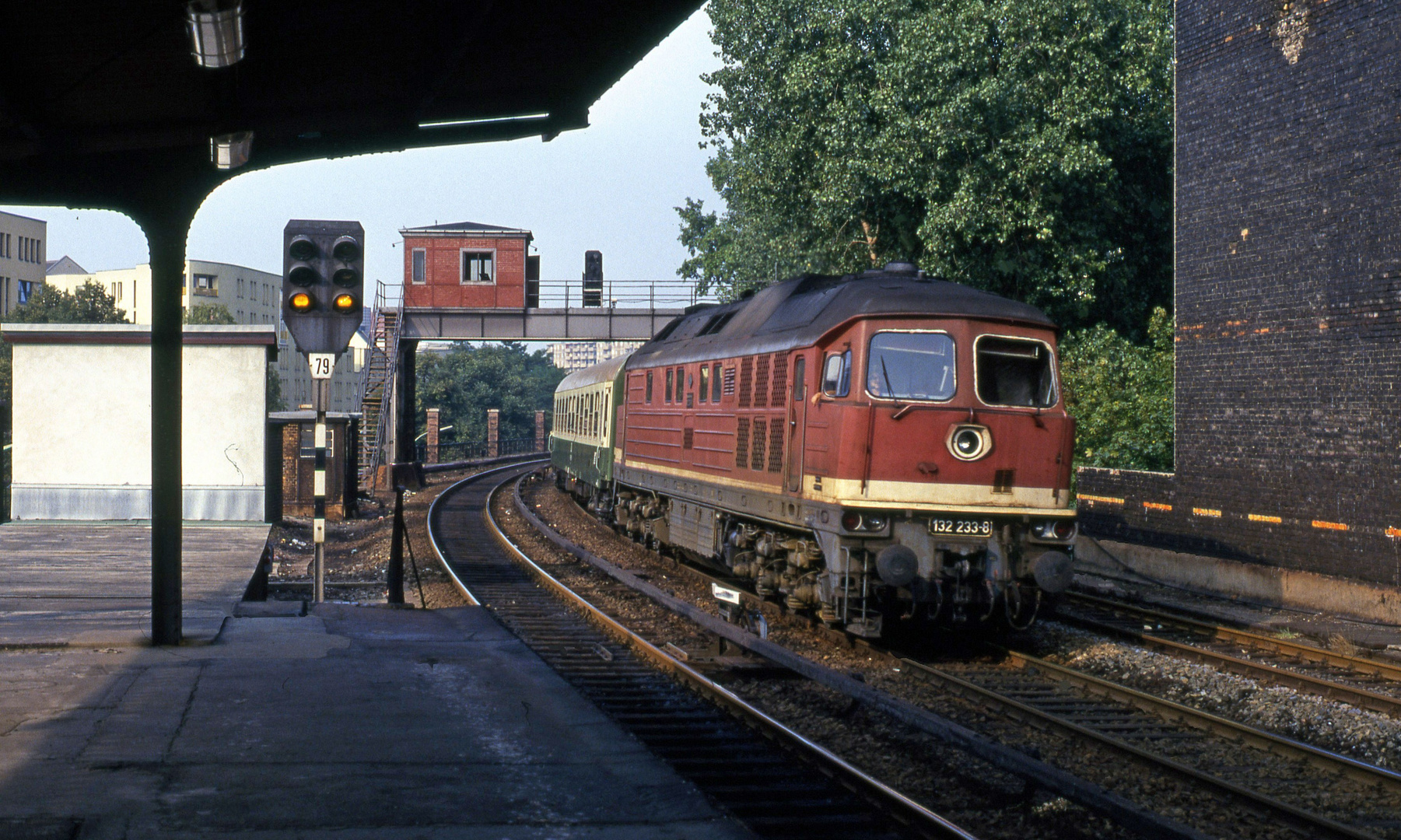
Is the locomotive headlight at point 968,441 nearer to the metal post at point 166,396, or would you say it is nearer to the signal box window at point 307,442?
the metal post at point 166,396

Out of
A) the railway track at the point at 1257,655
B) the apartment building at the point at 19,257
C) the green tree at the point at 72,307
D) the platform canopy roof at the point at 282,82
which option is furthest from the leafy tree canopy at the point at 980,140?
the apartment building at the point at 19,257

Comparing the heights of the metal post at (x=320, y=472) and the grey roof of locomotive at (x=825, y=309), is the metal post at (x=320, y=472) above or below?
below

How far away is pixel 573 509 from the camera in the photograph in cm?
2839

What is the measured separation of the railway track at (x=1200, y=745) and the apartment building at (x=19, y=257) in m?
78.4

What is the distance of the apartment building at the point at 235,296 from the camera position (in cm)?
9031

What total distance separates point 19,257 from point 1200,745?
8570 centimetres

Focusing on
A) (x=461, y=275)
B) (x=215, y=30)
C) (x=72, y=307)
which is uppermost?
(x=72, y=307)

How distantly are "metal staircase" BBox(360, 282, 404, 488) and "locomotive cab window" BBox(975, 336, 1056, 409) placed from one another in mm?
28311

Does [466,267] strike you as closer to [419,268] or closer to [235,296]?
[419,268]

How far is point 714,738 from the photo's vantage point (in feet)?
25.6

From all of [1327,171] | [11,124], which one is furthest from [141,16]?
[1327,171]

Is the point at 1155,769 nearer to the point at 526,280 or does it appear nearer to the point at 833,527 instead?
the point at 833,527

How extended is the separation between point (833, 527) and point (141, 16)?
A: 646 cm

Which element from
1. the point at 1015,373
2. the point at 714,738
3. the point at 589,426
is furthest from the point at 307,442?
the point at 714,738
